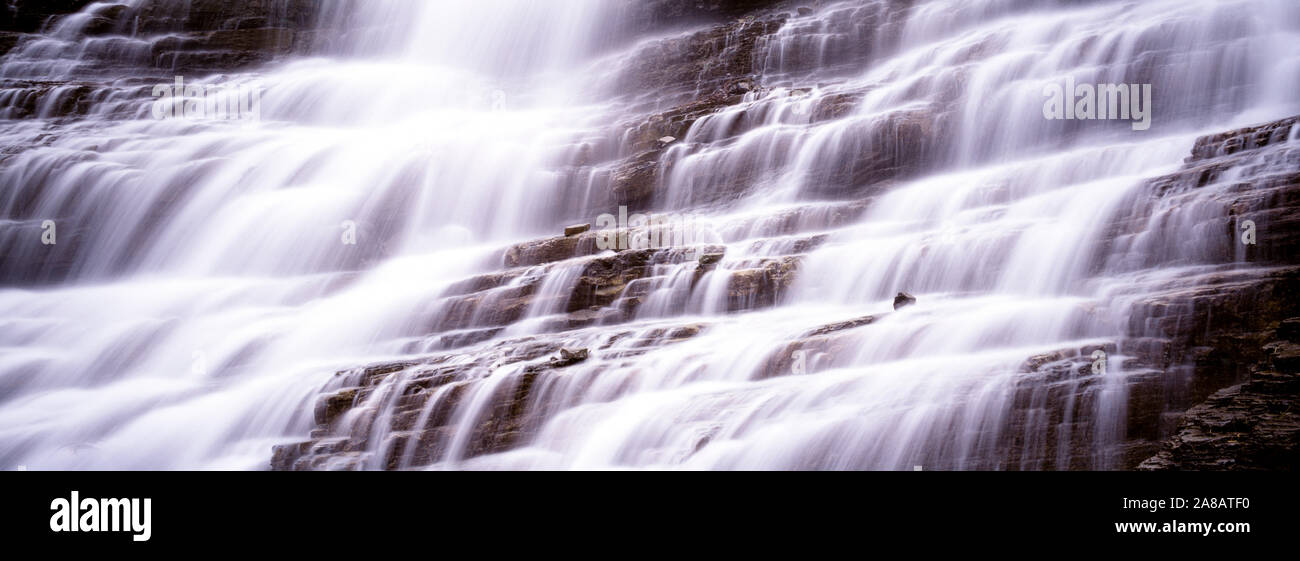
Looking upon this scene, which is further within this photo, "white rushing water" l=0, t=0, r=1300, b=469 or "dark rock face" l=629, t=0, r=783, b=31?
"dark rock face" l=629, t=0, r=783, b=31

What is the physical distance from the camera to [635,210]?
13.4 metres

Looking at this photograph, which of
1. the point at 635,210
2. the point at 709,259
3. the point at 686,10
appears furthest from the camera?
the point at 686,10

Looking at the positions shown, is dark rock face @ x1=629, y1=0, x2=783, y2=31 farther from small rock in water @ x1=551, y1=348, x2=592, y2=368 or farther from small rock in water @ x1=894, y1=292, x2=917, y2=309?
small rock in water @ x1=551, y1=348, x2=592, y2=368

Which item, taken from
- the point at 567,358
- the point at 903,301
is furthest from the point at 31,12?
the point at 903,301

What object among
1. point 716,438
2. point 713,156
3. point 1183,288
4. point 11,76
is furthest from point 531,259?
point 11,76

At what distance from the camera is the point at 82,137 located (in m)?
15.7

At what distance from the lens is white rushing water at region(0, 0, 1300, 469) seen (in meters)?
7.34

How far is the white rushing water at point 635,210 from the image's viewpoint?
24.1ft

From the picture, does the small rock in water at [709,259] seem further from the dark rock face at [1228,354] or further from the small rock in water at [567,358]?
the dark rock face at [1228,354]

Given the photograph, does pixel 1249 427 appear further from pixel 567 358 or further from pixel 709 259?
pixel 709 259

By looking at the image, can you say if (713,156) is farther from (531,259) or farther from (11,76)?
(11,76)

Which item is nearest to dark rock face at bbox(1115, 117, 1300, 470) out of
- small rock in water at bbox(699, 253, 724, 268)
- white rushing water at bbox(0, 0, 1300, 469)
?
white rushing water at bbox(0, 0, 1300, 469)

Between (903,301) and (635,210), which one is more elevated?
(635,210)
